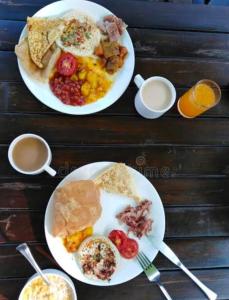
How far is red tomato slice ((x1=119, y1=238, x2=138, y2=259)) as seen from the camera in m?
1.14

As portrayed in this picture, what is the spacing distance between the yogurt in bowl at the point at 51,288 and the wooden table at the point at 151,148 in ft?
0.20

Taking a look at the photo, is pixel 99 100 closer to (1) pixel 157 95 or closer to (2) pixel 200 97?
(1) pixel 157 95

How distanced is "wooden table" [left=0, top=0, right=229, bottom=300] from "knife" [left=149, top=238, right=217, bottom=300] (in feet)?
0.08

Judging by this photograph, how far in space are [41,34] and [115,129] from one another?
1.36 feet

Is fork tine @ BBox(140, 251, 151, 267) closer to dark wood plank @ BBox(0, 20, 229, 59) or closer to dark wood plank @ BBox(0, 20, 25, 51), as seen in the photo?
dark wood plank @ BBox(0, 20, 229, 59)

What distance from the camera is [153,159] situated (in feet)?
4.13

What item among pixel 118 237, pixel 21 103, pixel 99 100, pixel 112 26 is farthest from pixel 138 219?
pixel 112 26

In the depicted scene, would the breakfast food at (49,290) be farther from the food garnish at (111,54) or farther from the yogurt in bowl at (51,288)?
the food garnish at (111,54)

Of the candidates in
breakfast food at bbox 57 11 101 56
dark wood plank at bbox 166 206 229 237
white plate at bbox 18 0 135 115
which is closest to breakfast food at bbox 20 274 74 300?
dark wood plank at bbox 166 206 229 237

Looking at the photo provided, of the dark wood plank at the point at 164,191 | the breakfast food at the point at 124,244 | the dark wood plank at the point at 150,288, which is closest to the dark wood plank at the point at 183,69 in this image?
the dark wood plank at the point at 164,191

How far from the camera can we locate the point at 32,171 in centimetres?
113

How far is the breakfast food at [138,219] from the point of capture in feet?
3.80

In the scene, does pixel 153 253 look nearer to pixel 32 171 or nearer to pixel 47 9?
pixel 32 171

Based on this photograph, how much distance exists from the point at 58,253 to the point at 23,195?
23cm
